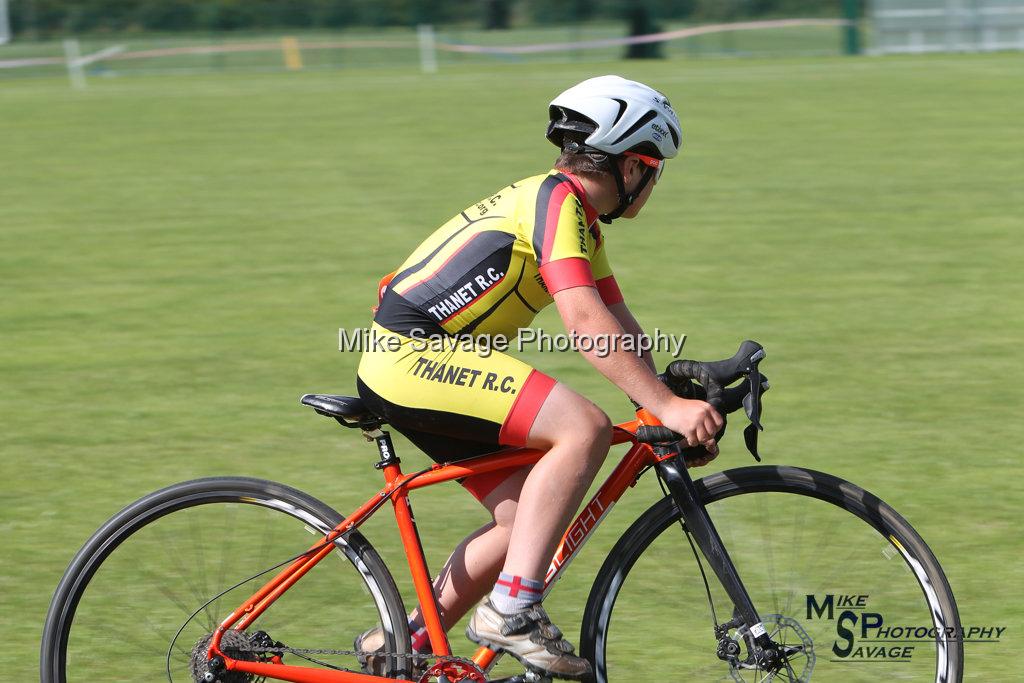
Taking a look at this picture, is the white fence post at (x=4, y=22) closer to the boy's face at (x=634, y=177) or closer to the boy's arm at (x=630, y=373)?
the boy's face at (x=634, y=177)

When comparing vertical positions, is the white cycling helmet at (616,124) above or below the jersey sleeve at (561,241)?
above

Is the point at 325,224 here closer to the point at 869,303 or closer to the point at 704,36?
the point at 869,303

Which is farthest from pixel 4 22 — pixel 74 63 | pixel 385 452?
pixel 385 452

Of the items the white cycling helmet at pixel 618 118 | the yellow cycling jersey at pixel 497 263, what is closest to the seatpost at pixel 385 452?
the yellow cycling jersey at pixel 497 263

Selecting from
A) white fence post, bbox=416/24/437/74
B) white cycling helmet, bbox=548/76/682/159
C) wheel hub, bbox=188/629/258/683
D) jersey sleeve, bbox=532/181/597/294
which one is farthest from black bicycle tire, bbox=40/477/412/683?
white fence post, bbox=416/24/437/74

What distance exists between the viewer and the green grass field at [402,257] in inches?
242

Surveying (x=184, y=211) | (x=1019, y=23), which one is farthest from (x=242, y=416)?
(x=1019, y=23)

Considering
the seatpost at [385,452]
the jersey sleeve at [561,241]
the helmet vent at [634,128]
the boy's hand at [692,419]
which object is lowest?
the seatpost at [385,452]

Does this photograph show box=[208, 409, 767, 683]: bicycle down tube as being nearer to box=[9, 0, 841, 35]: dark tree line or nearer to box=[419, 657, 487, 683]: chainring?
box=[419, 657, 487, 683]: chainring

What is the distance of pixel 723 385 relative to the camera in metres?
3.72

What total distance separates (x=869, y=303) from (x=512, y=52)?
2813cm

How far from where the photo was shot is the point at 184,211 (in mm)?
14070

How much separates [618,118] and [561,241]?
15.2 inches

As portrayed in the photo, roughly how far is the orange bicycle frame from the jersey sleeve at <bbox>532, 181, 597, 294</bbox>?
474 millimetres
